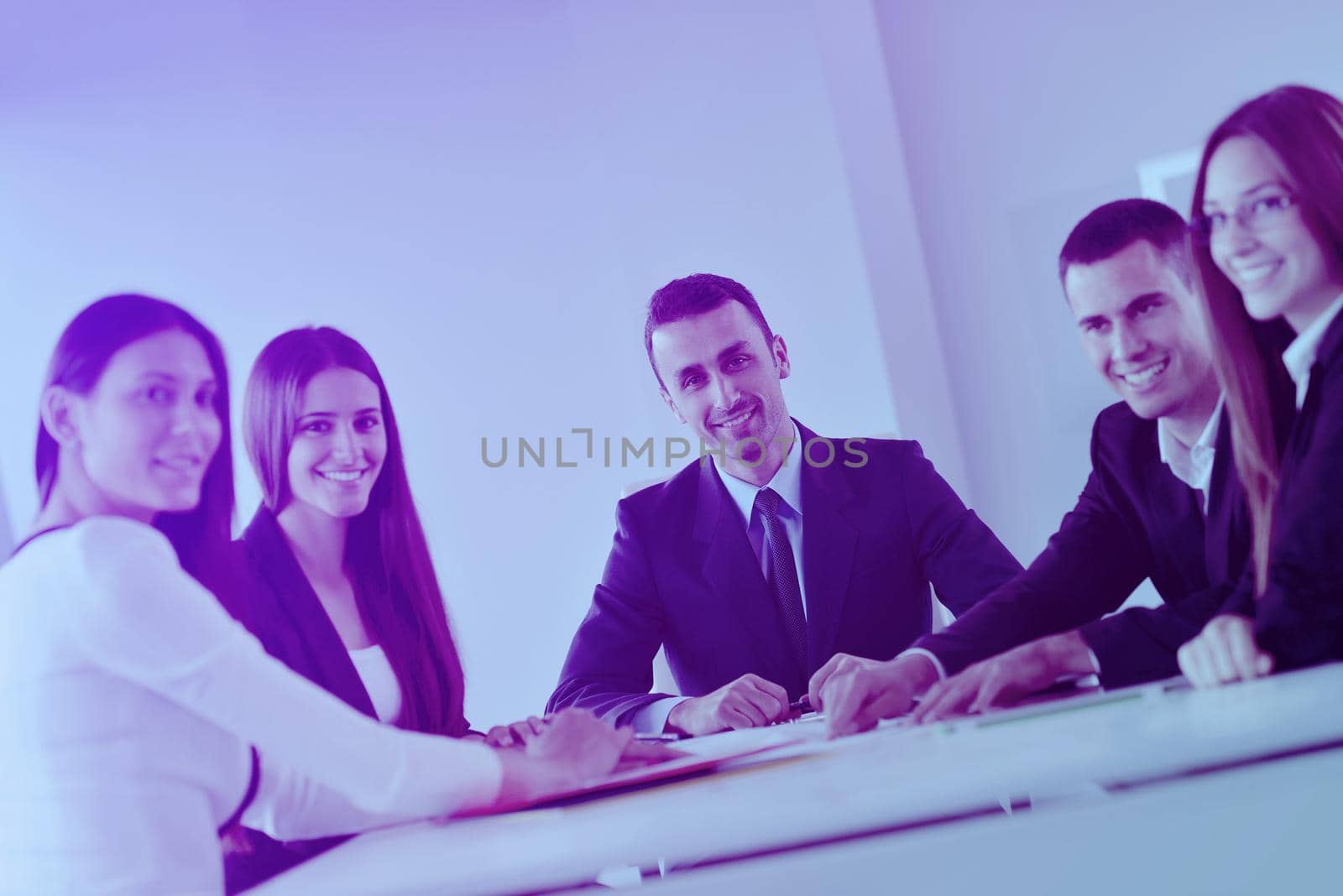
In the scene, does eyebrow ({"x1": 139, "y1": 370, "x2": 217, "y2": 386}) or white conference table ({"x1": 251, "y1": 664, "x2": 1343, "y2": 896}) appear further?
eyebrow ({"x1": 139, "y1": 370, "x2": 217, "y2": 386})

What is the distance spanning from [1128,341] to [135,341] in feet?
3.94

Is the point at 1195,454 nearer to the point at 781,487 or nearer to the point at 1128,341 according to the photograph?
the point at 1128,341

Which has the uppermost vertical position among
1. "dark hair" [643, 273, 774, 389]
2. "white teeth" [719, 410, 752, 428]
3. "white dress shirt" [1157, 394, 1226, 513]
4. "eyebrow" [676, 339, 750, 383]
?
"dark hair" [643, 273, 774, 389]

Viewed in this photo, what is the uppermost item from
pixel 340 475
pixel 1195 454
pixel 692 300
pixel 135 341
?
pixel 692 300

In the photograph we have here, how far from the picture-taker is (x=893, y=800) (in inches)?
31.0

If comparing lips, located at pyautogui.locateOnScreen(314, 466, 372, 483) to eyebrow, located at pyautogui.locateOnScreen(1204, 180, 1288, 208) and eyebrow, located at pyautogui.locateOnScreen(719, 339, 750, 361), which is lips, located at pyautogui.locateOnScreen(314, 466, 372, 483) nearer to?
eyebrow, located at pyautogui.locateOnScreen(719, 339, 750, 361)

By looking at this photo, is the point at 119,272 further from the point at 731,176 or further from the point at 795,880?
the point at 795,880

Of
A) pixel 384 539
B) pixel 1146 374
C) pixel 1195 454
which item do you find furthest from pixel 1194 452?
pixel 384 539

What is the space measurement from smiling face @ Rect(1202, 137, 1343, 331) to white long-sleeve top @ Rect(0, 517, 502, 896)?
0.95 meters

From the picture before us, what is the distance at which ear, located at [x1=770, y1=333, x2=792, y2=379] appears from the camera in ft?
6.84

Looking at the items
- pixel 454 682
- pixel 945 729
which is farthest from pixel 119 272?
pixel 945 729

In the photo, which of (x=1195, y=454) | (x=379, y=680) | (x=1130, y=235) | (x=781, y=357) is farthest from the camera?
A: (x=781, y=357)

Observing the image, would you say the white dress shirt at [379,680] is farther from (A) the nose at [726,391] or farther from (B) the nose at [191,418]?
(A) the nose at [726,391]

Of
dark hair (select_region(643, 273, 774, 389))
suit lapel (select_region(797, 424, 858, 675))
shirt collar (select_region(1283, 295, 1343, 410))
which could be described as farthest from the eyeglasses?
dark hair (select_region(643, 273, 774, 389))
